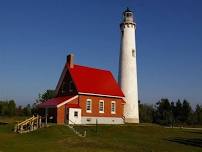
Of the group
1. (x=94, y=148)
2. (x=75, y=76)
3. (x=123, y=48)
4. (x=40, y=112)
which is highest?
(x=123, y=48)

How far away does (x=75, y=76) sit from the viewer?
5088 cm

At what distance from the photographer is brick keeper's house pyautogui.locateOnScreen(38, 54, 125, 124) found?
47.5 meters

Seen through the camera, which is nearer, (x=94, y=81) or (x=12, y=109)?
(x=94, y=81)

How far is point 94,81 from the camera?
52844mm

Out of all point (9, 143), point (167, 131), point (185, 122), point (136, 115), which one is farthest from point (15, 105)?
point (9, 143)

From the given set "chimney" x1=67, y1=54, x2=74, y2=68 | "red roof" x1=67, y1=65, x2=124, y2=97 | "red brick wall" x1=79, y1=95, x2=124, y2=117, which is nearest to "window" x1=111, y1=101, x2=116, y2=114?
"red brick wall" x1=79, y1=95, x2=124, y2=117

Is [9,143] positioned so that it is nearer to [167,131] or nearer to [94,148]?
[94,148]

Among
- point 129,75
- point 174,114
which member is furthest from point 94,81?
point 174,114

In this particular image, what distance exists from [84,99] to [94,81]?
445 centimetres

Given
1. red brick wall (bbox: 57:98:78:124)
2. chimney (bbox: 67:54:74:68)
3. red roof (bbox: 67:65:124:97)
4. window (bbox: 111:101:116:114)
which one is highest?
chimney (bbox: 67:54:74:68)

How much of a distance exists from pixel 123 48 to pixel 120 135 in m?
20.3

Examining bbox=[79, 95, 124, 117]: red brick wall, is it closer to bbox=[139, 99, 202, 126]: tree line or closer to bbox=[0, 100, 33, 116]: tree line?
bbox=[139, 99, 202, 126]: tree line

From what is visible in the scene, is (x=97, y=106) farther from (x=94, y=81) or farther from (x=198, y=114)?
(x=198, y=114)

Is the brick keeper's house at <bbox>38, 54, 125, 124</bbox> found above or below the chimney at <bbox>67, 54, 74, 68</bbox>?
below
